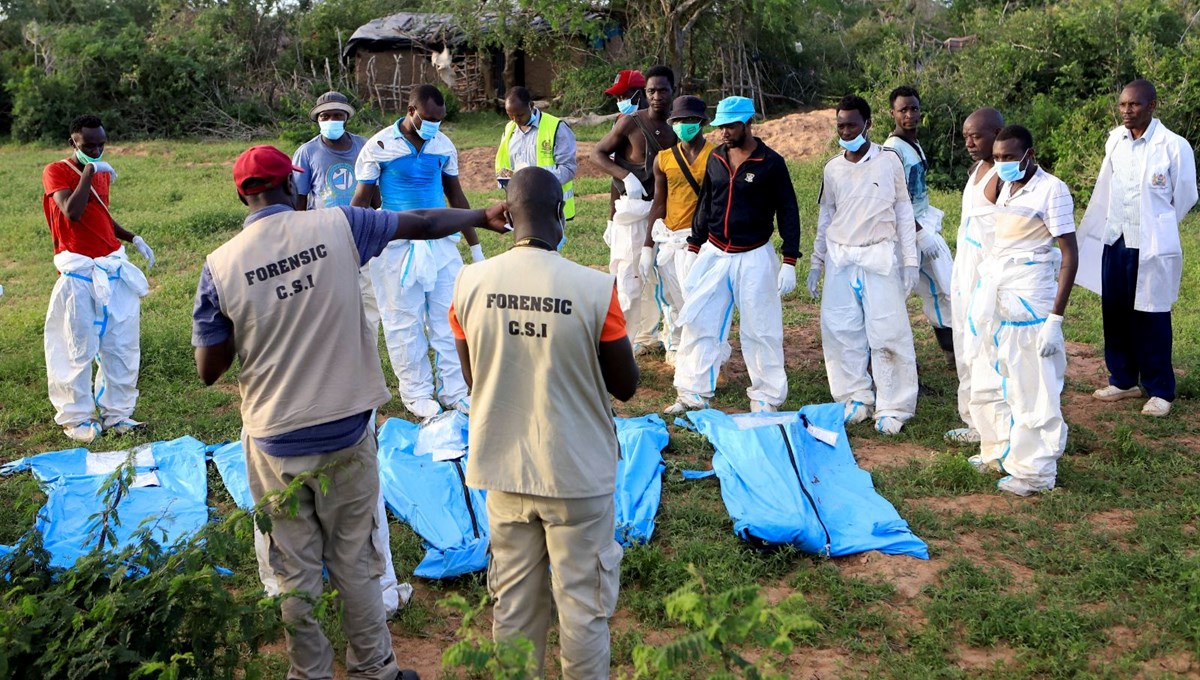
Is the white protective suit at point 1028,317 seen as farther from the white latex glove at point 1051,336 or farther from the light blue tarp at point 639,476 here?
the light blue tarp at point 639,476

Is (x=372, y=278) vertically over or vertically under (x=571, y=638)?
over

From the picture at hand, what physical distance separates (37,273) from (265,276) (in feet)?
27.3

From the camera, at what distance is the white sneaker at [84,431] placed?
20.4 ft

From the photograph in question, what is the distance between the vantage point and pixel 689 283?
636 centimetres

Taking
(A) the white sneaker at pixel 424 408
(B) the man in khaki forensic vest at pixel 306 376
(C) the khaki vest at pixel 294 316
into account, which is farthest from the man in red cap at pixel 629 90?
(C) the khaki vest at pixel 294 316

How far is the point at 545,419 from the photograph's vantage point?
3.14 meters

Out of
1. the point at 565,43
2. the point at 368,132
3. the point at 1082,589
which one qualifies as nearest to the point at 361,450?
the point at 1082,589

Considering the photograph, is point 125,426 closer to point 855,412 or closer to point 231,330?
point 231,330

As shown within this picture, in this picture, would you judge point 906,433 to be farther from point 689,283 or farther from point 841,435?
point 689,283

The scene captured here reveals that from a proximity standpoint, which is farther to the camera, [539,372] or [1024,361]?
[1024,361]

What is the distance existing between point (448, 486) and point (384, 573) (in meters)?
1.23

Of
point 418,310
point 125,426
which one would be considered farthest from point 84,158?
point 418,310

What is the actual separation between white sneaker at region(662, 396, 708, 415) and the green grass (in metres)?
0.22

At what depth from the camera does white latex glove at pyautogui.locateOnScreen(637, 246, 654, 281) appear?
6926 mm
